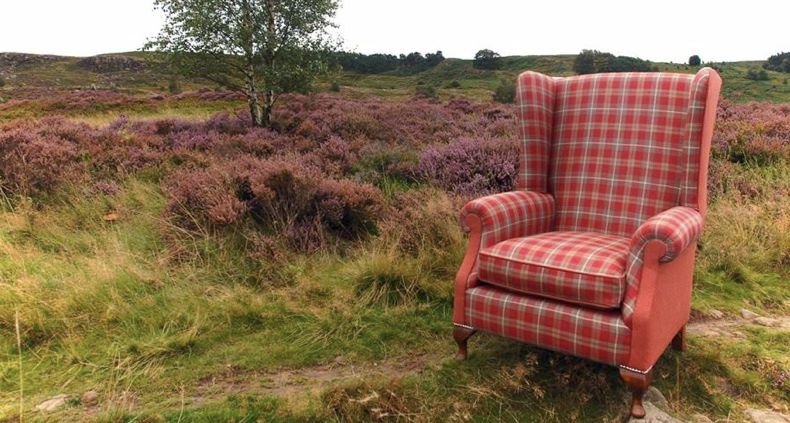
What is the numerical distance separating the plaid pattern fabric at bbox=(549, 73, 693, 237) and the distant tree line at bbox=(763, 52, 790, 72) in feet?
127

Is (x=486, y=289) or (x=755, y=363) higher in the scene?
(x=486, y=289)

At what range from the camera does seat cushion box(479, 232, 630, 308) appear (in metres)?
2.37

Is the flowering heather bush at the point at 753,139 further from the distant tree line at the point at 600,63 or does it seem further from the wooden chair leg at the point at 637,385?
the distant tree line at the point at 600,63

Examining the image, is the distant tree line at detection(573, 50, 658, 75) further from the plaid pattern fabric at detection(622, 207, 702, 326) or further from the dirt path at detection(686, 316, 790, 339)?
the plaid pattern fabric at detection(622, 207, 702, 326)

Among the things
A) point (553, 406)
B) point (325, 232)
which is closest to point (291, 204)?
point (325, 232)

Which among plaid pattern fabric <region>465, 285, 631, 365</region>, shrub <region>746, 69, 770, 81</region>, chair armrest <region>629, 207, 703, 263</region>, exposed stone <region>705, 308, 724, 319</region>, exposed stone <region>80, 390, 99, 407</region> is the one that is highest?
shrub <region>746, 69, 770, 81</region>

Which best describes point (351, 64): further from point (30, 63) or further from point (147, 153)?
point (30, 63)

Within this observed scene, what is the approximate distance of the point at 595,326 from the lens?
2.37 m

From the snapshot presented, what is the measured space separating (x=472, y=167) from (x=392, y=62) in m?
33.2

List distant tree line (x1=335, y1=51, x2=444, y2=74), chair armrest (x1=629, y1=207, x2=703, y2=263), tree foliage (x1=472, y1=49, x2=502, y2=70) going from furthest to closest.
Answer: tree foliage (x1=472, y1=49, x2=502, y2=70) < distant tree line (x1=335, y1=51, x2=444, y2=74) < chair armrest (x1=629, y1=207, x2=703, y2=263)

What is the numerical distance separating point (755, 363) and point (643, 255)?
122 cm

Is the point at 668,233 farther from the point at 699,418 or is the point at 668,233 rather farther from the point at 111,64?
the point at 111,64

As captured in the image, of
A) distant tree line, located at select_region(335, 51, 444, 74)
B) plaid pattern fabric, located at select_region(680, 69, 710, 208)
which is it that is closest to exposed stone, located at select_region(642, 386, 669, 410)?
plaid pattern fabric, located at select_region(680, 69, 710, 208)

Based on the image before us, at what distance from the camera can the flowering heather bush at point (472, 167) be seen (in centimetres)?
565
